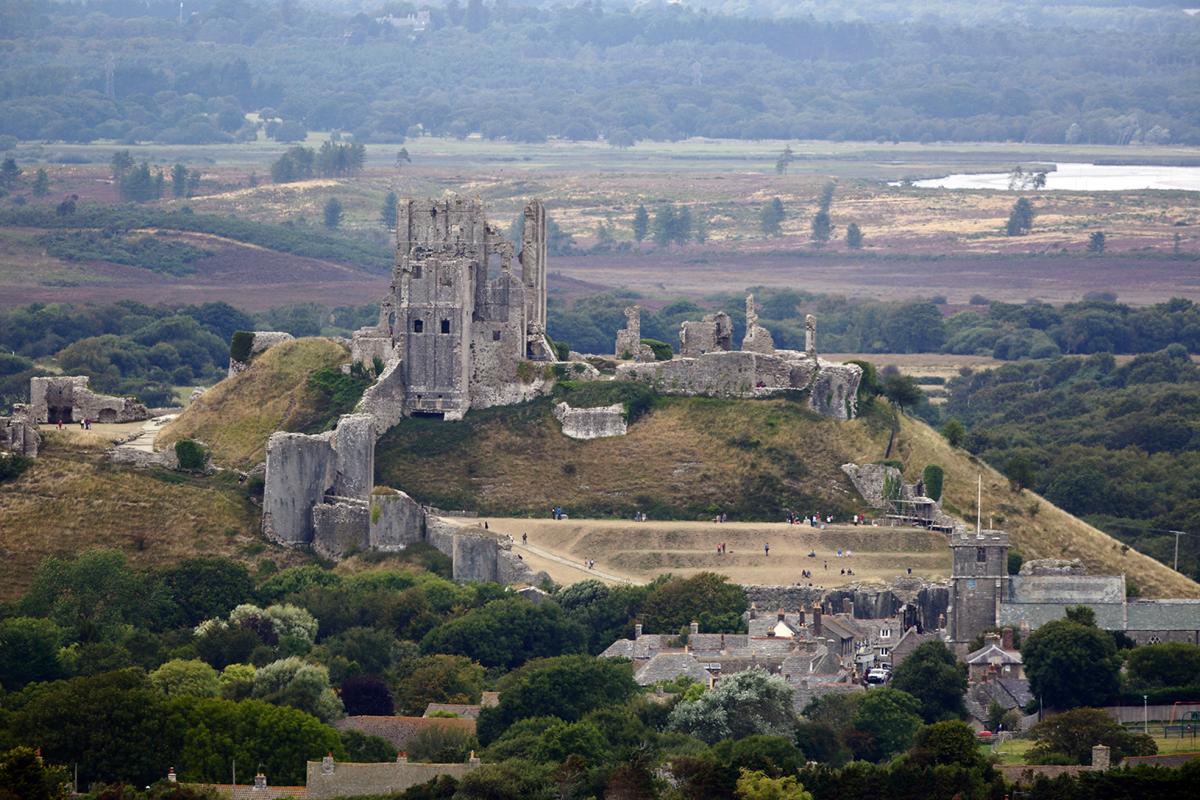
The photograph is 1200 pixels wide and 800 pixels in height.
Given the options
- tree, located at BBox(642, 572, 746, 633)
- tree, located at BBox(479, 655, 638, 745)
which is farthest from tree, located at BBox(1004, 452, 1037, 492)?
tree, located at BBox(479, 655, 638, 745)

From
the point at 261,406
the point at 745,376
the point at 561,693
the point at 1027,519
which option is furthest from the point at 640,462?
the point at 561,693

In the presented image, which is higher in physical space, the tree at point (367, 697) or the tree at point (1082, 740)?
the tree at point (1082, 740)

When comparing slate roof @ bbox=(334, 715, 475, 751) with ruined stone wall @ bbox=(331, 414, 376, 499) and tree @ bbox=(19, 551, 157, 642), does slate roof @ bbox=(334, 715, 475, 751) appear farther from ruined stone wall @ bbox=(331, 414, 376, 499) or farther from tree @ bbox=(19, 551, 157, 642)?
ruined stone wall @ bbox=(331, 414, 376, 499)

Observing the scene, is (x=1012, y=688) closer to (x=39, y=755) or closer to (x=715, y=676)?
(x=715, y=676)

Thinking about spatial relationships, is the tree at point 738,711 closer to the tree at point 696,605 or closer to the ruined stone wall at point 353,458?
the tree at point 696,605

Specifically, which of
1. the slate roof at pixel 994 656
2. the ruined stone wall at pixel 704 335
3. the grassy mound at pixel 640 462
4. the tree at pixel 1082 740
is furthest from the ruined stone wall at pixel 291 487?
the tree at pixel 1082 740

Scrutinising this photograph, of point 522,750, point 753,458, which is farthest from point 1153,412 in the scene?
point 522,750
